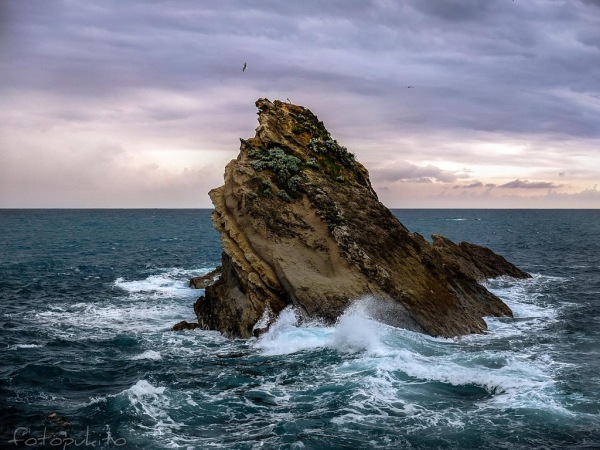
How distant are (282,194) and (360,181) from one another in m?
7.31

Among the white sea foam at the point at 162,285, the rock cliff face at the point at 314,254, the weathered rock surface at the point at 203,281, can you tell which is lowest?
the white sea foam at the point at 162,285

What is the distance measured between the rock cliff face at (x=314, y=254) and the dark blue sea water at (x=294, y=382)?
1336mm

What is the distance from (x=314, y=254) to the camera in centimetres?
3356

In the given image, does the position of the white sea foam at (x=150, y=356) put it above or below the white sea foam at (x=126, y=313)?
below

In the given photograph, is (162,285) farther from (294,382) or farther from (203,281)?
(294,382)

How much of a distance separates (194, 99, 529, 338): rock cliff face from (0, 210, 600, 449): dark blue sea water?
1336mm

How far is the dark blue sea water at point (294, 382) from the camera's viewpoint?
63.3 ft

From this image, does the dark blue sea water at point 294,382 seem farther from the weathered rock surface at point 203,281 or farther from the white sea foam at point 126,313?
the weathered rock surface at point 203,281

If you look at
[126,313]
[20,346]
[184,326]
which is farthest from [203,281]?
[20,346]

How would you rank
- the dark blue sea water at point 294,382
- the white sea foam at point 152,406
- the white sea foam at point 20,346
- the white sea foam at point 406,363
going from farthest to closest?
1. the white sea foam at point 20,346
2. the white sea foam at point 406,363
3. the white sea foam at point 152,406
4. the dark blue sea water at point 294,382

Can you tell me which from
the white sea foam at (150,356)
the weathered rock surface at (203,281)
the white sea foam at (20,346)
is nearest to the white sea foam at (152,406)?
the white sea foam at (150,356)

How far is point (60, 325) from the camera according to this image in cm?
3519

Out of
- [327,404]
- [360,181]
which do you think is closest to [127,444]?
[327,404]

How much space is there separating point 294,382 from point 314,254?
34.0 ft
